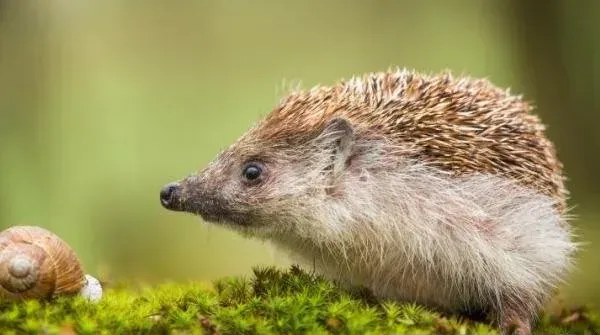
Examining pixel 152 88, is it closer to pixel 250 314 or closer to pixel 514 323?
pixel 250 314

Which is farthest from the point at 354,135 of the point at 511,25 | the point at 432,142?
the point at 511,25

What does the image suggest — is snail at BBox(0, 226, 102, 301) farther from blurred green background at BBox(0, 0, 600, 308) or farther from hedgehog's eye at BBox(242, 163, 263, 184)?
blurred green background at BBox(0, 0, 600, 308)

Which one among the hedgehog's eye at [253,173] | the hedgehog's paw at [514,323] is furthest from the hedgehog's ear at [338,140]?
the hedgehog's paw at [514,323]

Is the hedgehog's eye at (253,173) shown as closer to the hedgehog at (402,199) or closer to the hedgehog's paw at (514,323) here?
the hedgehog at (402,199)

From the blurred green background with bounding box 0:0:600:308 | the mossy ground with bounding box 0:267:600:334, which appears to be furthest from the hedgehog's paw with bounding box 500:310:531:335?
the blurred green background with bounding box 0:0:600:308

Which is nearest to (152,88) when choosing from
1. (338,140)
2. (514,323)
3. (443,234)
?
(338,140)

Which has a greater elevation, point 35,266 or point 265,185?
point 265,185

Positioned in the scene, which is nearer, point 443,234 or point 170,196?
point 443,234
